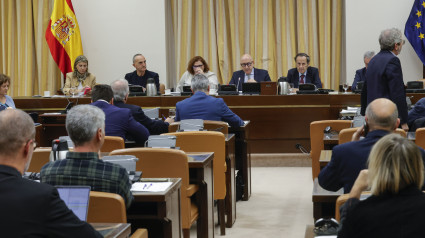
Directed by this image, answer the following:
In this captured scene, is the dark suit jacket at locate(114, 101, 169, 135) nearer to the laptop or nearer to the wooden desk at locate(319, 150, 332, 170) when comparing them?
the wooden desk at locate(319, 150, 332, 170)

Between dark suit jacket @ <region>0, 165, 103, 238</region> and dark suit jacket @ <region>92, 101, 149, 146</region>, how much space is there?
3132 mm

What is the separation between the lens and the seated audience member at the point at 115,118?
17.0ft

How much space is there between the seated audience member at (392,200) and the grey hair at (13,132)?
1114 millimetres

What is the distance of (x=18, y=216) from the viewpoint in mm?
2006

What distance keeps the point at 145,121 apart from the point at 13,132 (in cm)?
358

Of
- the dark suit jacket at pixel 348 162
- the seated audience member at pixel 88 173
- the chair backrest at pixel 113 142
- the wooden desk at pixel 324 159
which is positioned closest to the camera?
the seated audience member at pixel 88 173

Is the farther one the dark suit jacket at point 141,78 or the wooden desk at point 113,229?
the dark suit jacket at point 141,78

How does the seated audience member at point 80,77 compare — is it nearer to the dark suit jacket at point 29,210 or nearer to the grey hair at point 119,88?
the grey hair at point 119,88

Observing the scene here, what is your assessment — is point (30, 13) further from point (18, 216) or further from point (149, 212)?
point (18, 216)

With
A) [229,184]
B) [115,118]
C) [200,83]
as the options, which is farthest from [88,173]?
[200,83]

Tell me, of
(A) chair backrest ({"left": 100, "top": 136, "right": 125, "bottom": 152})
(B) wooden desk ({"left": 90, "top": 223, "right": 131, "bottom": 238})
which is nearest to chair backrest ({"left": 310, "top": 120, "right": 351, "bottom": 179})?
(A) chair backrest ({"left": 100, "top": 136, "right": 125, "bottom": 152})

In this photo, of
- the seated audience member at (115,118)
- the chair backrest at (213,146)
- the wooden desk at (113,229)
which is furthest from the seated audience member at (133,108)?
the wooden desk at (113,229)

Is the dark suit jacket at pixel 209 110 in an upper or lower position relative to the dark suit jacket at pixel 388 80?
lower

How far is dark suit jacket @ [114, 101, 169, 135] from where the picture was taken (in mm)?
5645
